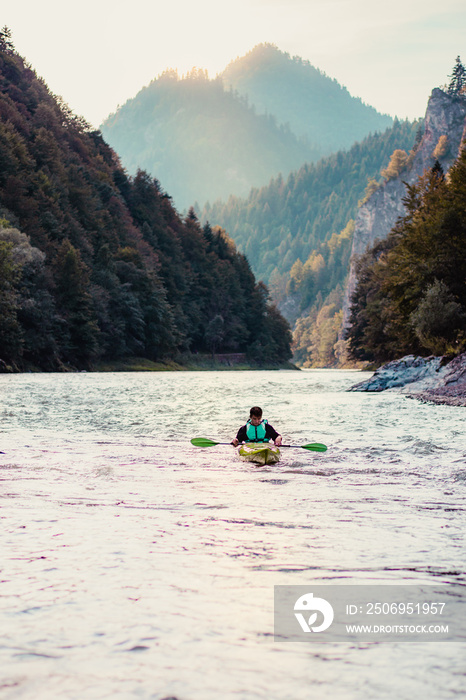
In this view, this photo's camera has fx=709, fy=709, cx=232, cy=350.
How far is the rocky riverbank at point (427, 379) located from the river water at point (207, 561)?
746 inches

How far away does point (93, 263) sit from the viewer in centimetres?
9650

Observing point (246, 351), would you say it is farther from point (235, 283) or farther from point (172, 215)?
point (172, 215)

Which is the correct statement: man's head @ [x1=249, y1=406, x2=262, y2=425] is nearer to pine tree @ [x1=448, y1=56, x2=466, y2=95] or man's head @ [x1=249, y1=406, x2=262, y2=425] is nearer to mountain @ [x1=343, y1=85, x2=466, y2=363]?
mountain @ [x1=343, y1=85, x2=466, y2=363]

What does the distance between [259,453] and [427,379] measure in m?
31.1

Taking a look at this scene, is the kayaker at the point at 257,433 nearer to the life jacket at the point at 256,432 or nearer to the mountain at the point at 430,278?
the life jacket at the point at 256,432

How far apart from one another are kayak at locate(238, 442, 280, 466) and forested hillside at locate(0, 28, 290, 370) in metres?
49.7

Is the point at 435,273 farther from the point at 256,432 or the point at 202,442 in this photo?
the point at 256,432

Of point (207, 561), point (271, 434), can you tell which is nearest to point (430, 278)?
point (271, 434)

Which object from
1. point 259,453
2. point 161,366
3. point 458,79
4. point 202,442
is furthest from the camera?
point 458,79

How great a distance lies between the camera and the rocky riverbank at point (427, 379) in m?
36.0

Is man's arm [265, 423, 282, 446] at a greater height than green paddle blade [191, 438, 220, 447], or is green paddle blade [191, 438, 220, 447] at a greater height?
man's arm [265, 423, 282, 446]

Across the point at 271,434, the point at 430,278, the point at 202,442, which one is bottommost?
the point at 202,442

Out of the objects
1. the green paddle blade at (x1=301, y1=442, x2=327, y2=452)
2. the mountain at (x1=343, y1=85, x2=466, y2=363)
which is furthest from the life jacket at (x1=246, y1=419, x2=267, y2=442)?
the mountain at (x1=343, y1=85, x2=466, y2=363)

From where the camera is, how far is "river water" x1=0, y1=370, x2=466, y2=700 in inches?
186
